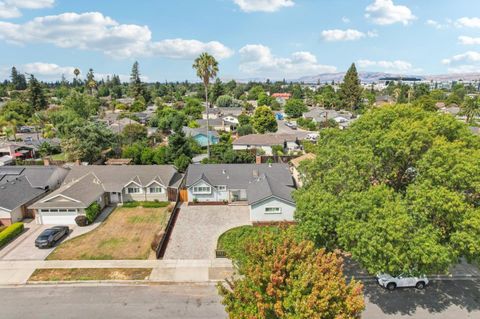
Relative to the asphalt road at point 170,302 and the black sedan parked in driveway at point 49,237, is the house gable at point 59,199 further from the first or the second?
the asphalt road at point 170,302

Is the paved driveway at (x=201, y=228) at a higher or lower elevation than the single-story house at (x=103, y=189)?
lower

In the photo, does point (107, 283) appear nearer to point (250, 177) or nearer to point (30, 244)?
point (30, 244)

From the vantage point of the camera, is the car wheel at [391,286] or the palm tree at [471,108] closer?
the car wheel at [391,286]

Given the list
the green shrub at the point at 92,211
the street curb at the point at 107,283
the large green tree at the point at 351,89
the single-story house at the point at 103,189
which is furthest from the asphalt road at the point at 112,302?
the large green tree at the point at 351,89

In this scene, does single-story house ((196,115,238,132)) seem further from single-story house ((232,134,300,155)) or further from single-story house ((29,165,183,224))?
single-story house ((29,165,183,224))

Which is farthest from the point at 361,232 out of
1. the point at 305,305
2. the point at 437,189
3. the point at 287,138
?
the point at 287,138

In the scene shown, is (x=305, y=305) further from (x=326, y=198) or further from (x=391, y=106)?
(x=391, y=106)
